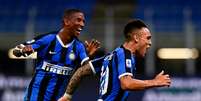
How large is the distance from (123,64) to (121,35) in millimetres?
8593

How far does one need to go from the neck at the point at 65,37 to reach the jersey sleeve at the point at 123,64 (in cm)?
132

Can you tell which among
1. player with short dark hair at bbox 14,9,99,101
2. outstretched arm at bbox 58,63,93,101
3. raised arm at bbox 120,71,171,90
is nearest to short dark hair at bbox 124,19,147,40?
raised arm at bbox 120,71,171,90

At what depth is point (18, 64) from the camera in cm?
1373

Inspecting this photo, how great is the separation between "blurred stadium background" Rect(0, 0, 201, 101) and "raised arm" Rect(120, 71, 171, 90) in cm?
643

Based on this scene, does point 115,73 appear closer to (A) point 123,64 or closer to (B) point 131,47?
(A) point 123,64

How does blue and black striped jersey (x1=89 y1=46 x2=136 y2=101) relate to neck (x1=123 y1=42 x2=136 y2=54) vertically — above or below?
below

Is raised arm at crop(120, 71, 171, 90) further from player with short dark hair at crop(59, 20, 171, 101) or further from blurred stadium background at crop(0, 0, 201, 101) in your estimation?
blurred stadium background at crop(0, 0, 201, 101)

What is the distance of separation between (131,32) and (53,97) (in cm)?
162

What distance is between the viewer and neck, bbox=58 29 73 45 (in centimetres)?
692

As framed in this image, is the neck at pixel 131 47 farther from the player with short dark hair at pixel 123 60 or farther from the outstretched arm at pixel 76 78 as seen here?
the outstretched arm at pixel 76 78

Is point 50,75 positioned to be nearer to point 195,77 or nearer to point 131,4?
point 195,77

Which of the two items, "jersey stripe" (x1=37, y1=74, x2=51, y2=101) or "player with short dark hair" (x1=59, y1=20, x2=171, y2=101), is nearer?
"player with short dark hair" (x1=59, y1=20, x2=171, y2=101)

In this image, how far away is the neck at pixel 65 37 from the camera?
6.92 m

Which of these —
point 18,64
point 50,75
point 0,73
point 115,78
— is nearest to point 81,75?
point 50,75
